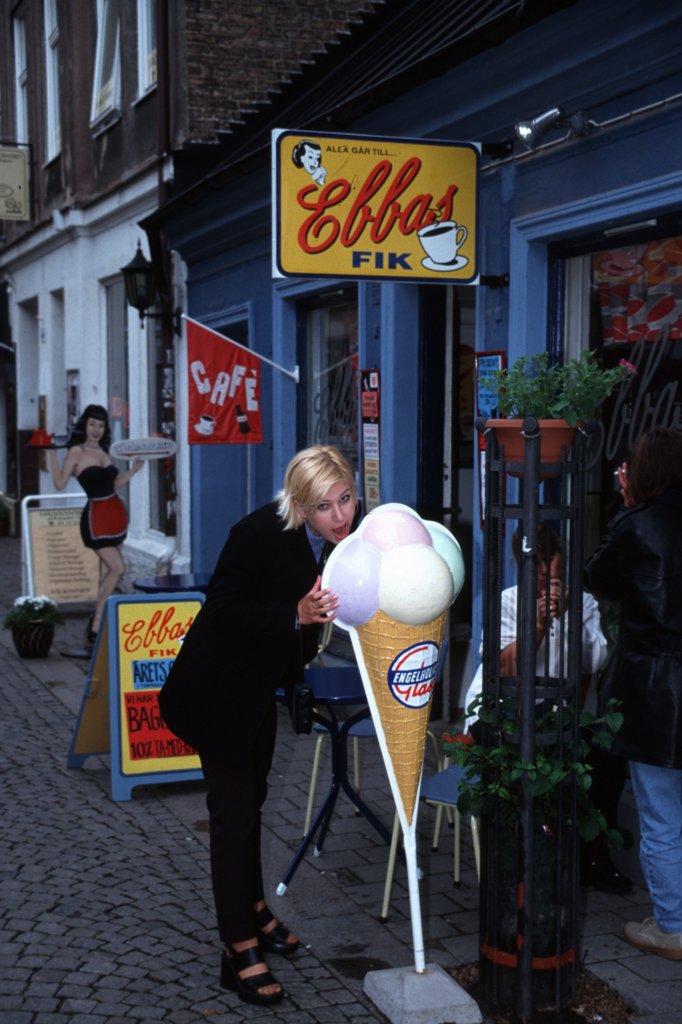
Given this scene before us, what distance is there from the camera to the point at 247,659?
3980 mm

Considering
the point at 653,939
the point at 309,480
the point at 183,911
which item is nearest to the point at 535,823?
the point at 653,939

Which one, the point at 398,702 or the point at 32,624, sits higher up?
the point at 398,702

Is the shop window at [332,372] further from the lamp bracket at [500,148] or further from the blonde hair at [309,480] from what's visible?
the blonde hair at [309,480]

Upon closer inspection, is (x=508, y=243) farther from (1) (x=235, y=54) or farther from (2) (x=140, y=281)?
(1) (x=235, y=54)

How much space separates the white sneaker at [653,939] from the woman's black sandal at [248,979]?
1.26 meters

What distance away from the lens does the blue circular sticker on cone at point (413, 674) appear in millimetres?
3703

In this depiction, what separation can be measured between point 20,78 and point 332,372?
39.8ft

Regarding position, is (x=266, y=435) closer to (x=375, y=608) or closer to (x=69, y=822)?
(x=69, y=822)

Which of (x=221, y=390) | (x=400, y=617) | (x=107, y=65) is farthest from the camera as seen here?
(x=107, y=65)

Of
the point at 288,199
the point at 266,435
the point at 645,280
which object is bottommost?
the point at 266,435

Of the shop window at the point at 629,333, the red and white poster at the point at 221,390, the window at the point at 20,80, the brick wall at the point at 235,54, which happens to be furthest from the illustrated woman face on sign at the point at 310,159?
the window at the point at 20,80

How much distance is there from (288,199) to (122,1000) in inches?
141

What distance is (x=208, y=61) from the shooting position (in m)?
11.5

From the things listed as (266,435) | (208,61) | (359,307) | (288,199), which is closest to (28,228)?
(208,61)
